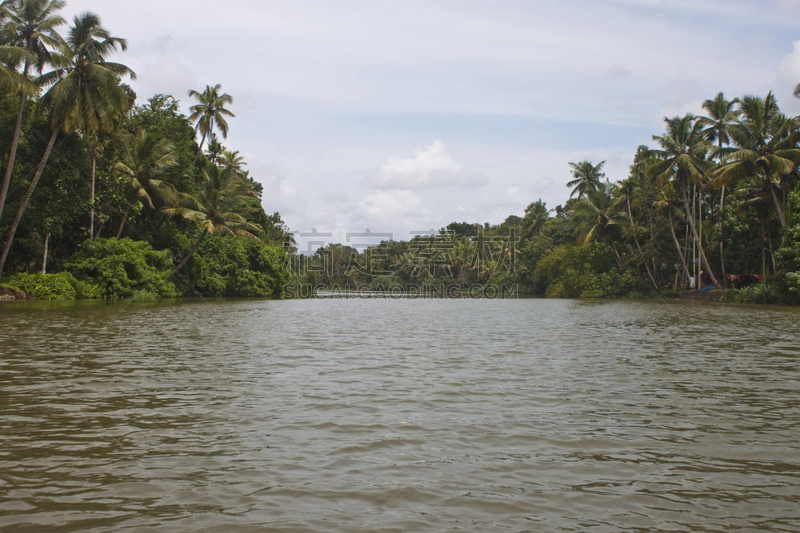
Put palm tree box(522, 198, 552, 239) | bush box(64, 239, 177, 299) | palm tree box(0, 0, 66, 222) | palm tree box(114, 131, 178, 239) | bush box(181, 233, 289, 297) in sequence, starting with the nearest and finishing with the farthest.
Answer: palm tree box(0, 0, 66, 222)
bush box(64, 239, 177, 299)
palm tree box(114, 131, 178, 239)
bush box(181, 233, 289, 297)
palm tree box(522, 198, 552, 239)

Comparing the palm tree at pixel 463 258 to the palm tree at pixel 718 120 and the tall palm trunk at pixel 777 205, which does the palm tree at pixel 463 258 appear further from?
the tall palm trunk at pixel 777 205

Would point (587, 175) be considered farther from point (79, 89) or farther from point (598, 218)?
point (79, 89)

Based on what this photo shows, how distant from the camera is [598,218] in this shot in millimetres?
48531

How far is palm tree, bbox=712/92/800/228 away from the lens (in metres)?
30.8

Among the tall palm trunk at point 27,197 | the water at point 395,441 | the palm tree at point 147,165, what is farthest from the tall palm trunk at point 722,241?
the tall palm trunk at point 27,197

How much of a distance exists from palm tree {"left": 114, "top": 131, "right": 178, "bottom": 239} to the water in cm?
2593

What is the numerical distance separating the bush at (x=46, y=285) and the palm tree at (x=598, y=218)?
123ft

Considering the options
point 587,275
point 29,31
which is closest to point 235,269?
point 29,31

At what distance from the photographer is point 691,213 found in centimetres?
4306

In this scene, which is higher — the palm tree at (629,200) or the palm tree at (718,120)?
the palm tree at (718,120)

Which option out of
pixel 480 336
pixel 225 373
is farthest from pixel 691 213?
pixel 225 373

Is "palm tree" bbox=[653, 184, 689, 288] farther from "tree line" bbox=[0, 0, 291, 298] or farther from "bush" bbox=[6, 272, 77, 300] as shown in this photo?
"bush" bbox=[6, 272, 77, 300]

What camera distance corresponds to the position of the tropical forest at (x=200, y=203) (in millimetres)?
25844

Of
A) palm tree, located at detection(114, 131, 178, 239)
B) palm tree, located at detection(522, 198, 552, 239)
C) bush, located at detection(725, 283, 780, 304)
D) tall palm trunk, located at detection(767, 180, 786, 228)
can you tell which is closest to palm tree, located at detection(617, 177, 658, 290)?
bush, located at detection(725, 283, 780, 304)
